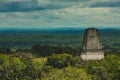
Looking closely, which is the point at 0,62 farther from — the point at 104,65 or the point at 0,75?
the point at 104,65

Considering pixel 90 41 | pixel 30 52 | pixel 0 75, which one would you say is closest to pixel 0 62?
pixel 0 75

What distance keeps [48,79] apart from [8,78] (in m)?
12.9

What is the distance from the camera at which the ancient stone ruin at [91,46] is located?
9694 centimetres

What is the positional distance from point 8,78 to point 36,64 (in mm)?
6119

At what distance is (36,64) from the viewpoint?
282 feet

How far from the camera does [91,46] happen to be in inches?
3819

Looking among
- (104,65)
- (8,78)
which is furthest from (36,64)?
(104,65)

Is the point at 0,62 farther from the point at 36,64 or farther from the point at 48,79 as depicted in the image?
the point at 48,79

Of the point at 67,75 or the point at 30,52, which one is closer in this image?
the point at 67,75

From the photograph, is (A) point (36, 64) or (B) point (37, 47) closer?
(A) point (36, 64)

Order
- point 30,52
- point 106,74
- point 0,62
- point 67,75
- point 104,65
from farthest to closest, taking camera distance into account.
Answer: point 30,52
point 0,62
point 104,65
point 106,74
point 67,75

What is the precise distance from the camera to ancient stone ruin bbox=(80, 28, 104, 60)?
96938 mm

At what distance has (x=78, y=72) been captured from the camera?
233 ft

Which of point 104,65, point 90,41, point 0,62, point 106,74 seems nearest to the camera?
point 106,74
